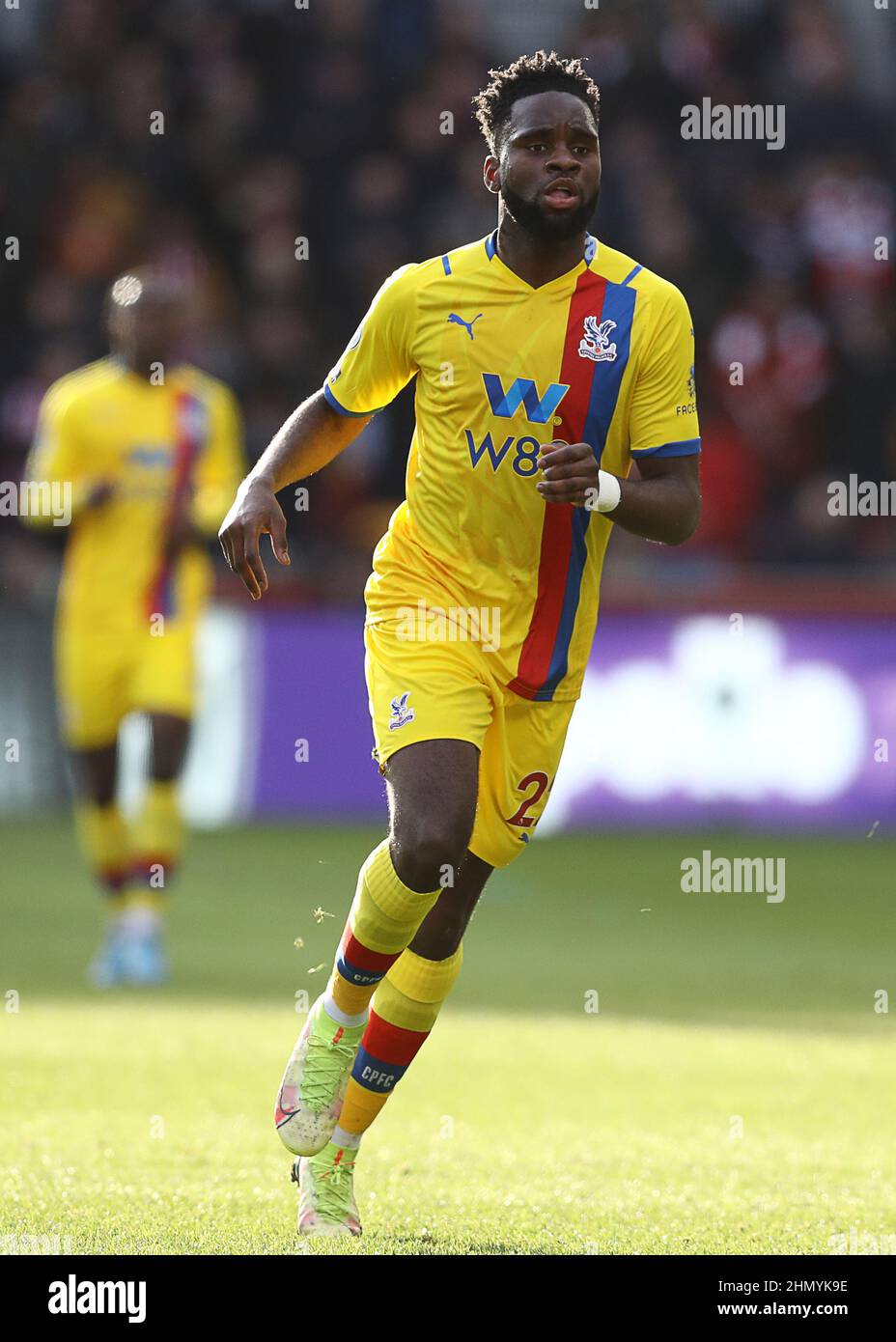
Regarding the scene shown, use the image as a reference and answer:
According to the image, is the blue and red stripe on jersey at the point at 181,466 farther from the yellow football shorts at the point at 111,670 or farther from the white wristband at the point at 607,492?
the white wristband at the point at 607,492

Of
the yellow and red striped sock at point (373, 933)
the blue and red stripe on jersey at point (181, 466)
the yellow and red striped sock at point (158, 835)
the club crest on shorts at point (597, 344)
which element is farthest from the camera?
the blue and red stripe on jersey at point (181, 466)

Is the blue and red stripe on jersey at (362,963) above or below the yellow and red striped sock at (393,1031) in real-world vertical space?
above

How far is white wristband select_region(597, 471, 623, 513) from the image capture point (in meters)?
4.94

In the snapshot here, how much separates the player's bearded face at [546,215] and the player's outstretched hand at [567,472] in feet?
2.16

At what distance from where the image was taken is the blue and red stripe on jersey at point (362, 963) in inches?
207

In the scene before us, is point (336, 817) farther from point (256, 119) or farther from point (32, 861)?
point (256, 119)

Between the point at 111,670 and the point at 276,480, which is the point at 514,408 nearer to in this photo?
the point at 276,480

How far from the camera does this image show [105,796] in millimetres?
9977

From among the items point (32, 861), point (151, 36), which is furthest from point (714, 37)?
point (32, 861)

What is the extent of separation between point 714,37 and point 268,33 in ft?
10.8

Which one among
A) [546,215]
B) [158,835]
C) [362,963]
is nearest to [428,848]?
[362,963]

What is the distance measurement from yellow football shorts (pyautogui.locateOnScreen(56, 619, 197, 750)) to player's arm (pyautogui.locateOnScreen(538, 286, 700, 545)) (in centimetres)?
496

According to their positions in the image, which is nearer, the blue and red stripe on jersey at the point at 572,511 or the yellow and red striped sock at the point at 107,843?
the blue and red stripe on jersey at the point at 572,511

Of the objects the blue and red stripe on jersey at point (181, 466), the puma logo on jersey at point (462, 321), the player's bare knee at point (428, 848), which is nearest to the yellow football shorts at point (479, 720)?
the player's bare knee at point (428, 848)
